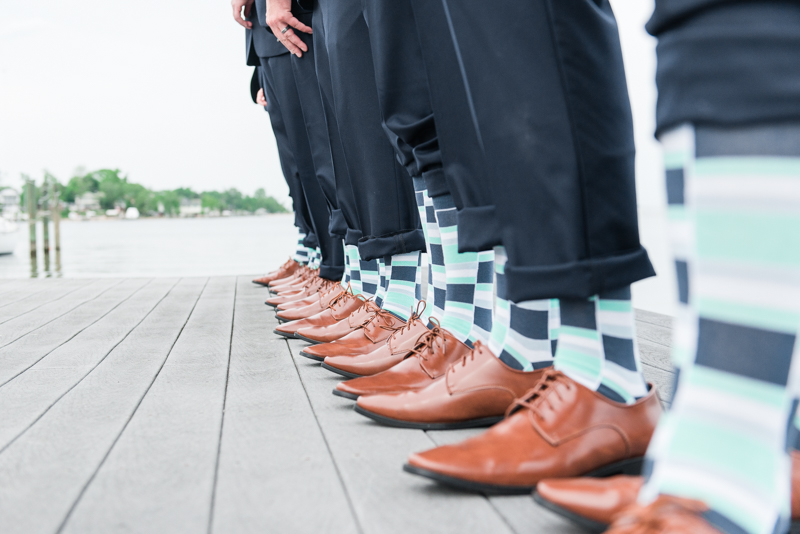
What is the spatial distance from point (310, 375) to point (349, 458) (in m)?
0.47

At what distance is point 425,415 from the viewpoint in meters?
0.77

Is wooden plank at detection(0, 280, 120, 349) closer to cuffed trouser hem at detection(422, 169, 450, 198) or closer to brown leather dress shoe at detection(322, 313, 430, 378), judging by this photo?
brown leather dress shoe at detection(322, 313, 430, 378)

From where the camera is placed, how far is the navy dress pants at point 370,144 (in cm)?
129

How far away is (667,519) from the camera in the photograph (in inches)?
15.2

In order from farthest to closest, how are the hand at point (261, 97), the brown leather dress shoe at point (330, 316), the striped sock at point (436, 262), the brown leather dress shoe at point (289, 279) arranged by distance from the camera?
the hand at point (261, 97)
the brown leather dress shoe at point (289, 279)
the brown leather dress shoe at point (330, 316)
the striped sock at point (436, 262)

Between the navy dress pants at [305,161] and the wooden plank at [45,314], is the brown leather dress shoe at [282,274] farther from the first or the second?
the navy dress pants at [305,161]

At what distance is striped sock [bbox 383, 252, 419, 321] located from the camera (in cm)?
132

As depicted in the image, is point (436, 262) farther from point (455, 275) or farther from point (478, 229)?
point (478, 229)

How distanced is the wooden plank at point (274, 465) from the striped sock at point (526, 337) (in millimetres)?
273

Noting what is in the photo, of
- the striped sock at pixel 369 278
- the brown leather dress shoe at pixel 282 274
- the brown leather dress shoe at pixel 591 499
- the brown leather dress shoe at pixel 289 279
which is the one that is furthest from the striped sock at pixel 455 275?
the brown leather dress shoe at pixel 282 274

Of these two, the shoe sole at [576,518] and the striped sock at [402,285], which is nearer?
Answer: the shoe sole at [576,518]

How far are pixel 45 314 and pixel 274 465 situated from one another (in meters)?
1.76

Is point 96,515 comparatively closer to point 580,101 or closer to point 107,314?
point 580,101

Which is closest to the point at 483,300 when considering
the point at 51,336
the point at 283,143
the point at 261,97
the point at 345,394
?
the point at 345,394
